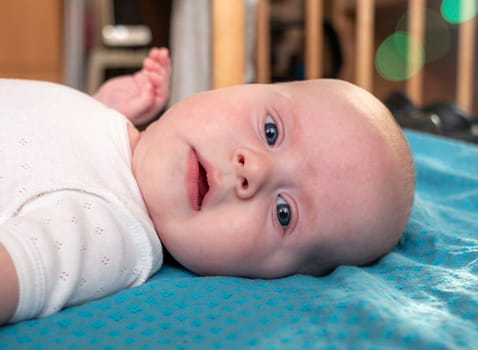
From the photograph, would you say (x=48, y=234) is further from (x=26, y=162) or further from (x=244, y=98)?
(x=244, y=98)

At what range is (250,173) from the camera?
2.48 feet

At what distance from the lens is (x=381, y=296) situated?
639 millimetres

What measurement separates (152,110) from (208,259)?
56 cm

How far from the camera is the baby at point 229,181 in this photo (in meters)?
0.74

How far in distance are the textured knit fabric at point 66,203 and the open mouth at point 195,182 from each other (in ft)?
0.22

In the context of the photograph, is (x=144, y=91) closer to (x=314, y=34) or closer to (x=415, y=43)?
(x=314, y=34)

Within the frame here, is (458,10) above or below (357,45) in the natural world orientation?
above

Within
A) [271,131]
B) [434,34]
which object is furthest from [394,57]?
[271,131]

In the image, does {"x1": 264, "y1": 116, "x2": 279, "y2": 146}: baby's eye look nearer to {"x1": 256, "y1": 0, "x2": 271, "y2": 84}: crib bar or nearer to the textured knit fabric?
the textured knit fabric

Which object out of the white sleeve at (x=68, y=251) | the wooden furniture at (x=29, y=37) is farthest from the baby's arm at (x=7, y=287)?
the wooden furniture at (x=29, y=37)

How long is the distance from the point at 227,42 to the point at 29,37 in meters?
1.49

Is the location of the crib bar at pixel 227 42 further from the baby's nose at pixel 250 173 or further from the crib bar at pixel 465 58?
the baby's nose at pixel 250 173

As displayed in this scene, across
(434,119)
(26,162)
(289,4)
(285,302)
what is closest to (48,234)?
(26,162)

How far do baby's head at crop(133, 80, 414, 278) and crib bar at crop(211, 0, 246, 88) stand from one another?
4.92ft
